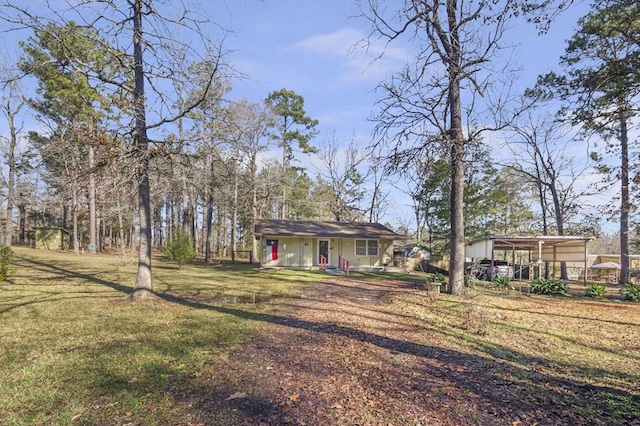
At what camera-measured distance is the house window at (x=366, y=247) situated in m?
23.8

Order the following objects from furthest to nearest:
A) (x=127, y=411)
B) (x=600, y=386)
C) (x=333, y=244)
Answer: (x=333, y=244) → (x=600, y=386) → (x=127, y=411)

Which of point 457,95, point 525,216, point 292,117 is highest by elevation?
point 292,117

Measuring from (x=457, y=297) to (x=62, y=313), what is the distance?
409 inches

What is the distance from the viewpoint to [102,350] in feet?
16.6

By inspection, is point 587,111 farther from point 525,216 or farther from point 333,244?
point 525,216

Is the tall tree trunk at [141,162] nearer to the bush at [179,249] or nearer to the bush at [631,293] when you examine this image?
the bush at [179,249]

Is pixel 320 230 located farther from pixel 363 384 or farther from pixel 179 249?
pixel 363 384

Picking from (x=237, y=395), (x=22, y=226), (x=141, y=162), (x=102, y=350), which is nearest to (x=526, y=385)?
(x=237, y=395)

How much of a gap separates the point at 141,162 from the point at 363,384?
7701 millimetres

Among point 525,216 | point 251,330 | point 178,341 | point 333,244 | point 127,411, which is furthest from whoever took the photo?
point 525,216

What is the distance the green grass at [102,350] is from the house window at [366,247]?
557 inches

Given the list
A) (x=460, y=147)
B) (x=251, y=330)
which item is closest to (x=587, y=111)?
(x=460, y=147)

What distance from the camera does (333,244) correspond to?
23.6 meters

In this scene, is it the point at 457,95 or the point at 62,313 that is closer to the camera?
the point at 62,313
